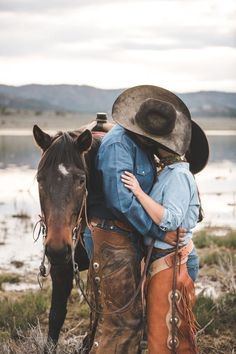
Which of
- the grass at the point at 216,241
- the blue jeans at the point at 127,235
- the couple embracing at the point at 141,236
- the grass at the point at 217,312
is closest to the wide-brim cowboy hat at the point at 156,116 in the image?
the couple embracing at the point at 141,236

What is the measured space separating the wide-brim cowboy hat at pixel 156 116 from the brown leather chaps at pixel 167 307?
772 millimetres

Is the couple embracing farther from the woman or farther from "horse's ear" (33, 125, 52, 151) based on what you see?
"horse's ear" (33, 125, 52, 151)

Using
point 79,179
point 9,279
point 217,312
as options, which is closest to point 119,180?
point 79,179

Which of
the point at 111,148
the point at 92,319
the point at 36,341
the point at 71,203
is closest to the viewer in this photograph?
the point at 71,203

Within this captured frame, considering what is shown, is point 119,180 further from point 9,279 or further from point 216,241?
point 216,241

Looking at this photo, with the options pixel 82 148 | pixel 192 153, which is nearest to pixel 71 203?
pixel 82 148

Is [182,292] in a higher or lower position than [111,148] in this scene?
lower

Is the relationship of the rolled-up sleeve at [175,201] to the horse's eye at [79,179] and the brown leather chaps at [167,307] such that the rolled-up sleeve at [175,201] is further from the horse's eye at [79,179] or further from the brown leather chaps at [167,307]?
the horse's eye at [79,179]

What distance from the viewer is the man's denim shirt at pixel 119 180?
13.1ft

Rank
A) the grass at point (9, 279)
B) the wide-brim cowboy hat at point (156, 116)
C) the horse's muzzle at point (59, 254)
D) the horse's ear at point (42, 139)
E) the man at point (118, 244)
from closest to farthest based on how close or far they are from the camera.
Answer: the horse's muzzle at point (59, 254)
the horse's ear at point (42, 139)
the man at point (118, 244)
the wide-brim cowboy hat at point (156, 116)
the grass at point (9, 279)

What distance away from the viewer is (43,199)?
377cm

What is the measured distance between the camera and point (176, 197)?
4.02 meters

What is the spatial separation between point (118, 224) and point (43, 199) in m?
0.66

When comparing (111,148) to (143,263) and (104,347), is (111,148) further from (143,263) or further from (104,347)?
(104,347)
